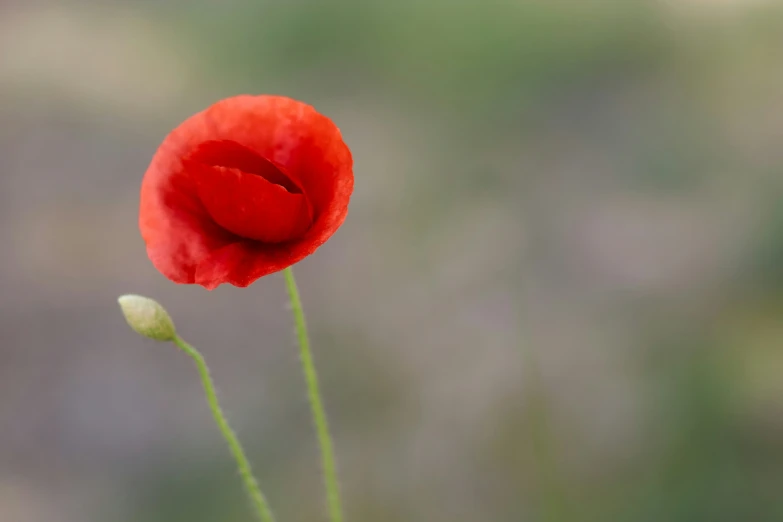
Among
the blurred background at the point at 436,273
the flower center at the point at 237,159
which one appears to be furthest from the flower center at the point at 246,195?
the blurred background at the point at 436,273

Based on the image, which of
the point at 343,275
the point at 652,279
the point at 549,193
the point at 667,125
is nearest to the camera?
the point at 652,279

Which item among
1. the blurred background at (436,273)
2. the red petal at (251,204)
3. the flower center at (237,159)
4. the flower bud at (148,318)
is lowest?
the flower bud at (148,318)

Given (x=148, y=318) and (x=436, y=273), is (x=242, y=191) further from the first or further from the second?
(x=436, y=273)

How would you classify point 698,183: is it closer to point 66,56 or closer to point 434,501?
point 434,501

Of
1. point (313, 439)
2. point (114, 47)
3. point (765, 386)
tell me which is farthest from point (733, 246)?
point (114, 47)

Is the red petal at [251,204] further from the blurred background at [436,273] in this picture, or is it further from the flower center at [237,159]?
the blurred background at [436,273]

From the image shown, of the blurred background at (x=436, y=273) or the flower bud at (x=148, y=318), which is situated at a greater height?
the blurred background at (x=436, y=273)

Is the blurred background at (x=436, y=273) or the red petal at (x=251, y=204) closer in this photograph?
the red petal at (x=251, y=204)
